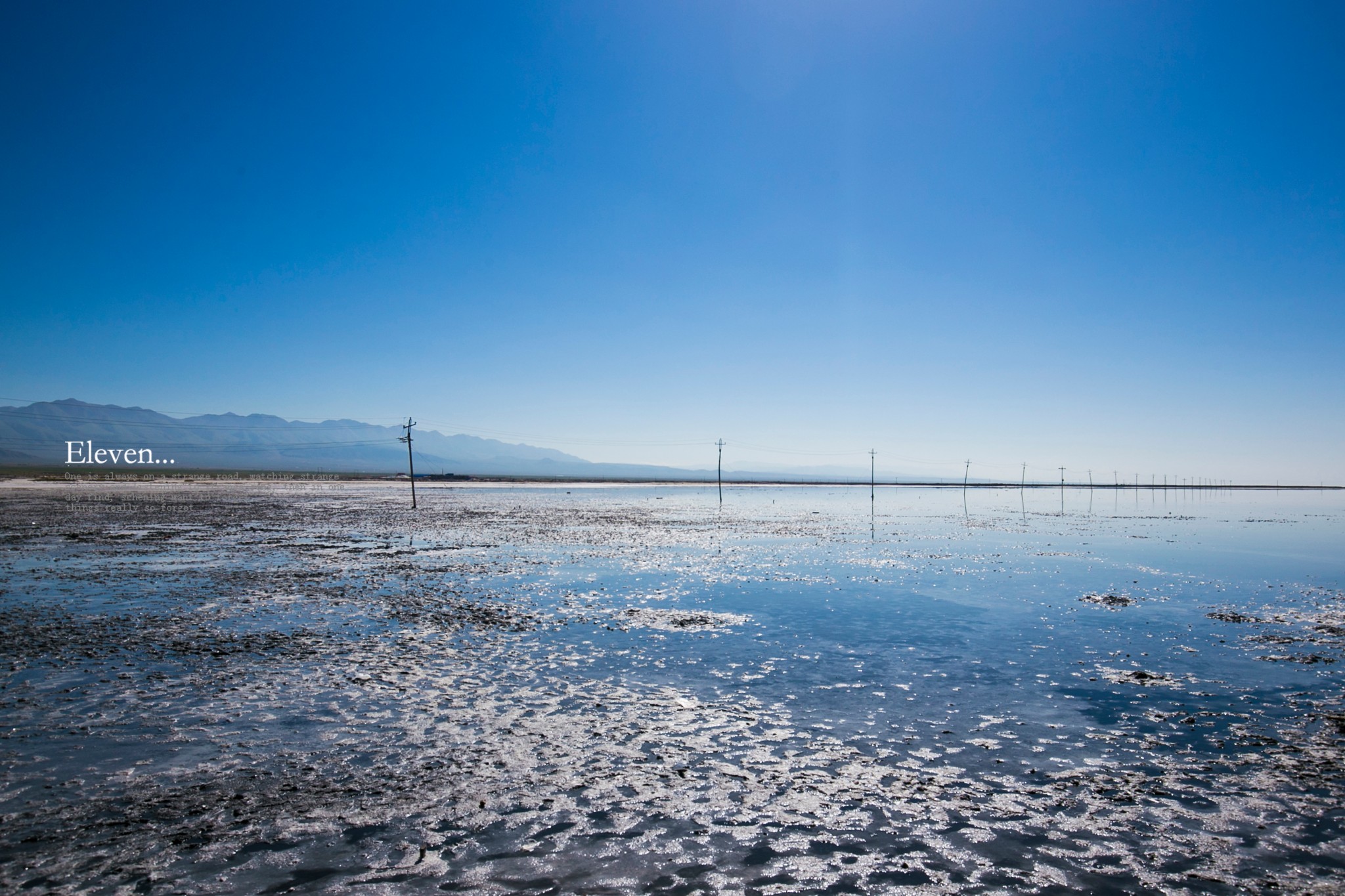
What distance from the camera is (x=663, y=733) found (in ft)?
37.7

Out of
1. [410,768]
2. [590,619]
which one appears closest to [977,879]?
[410,768]

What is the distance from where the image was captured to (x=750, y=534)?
48688 mm

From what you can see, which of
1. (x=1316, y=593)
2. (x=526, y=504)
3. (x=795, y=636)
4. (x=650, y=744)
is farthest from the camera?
(x=526, y=504)

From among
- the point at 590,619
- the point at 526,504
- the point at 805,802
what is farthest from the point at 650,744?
the point at 526,504

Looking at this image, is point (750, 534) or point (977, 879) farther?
point (750, 534)

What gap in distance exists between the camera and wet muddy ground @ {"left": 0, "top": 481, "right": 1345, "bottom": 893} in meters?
7.57

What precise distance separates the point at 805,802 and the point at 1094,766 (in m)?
4.84

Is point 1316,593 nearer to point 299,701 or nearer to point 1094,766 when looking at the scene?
point 1094,766

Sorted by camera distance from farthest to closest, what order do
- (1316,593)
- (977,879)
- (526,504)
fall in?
(526,504), (1316,593), (977,879)

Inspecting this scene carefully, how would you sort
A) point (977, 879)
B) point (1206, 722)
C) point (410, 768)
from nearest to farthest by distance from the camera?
1. point (977, 879)
2. point (410, 768)
3. point (1206, 722)

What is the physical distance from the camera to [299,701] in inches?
506

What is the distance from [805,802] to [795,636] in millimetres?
9600

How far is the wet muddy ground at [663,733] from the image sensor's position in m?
7.57

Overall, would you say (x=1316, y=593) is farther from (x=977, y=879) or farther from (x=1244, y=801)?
(x=977, y=879)
